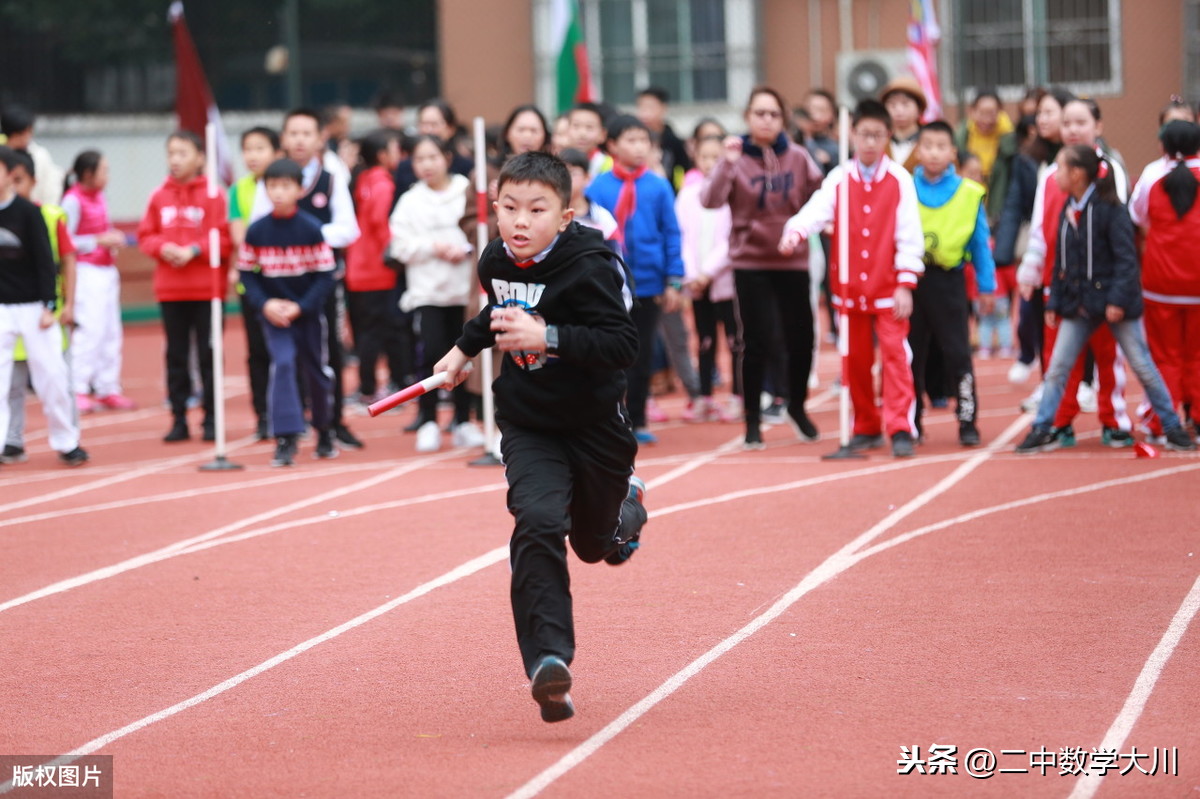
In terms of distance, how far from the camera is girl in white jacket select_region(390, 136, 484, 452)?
35.9ft

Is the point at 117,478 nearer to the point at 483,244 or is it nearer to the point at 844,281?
the point at 483,244

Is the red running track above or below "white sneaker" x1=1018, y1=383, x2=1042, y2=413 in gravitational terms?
below

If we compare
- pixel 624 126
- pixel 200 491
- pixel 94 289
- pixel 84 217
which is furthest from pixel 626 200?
pixel 94 289

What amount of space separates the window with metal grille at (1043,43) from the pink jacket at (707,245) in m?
12.3

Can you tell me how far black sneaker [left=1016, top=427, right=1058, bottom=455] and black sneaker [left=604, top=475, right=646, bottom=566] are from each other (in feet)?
17.2

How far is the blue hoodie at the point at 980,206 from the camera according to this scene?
1057 centimetres

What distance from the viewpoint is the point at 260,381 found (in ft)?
39.5

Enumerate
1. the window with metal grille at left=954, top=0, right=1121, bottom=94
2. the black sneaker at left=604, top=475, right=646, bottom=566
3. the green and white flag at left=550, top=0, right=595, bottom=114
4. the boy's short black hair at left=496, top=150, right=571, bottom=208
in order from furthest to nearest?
the window with metal grille at left=954, top=0, right=1121, bottom=94 → the green and white flag at left=550, top=0, right=595, bottom=114 → the black sneaker at left=604, top=475, right=646, bottom=566 → the boy's short black hair at left=496, top=150, right=571, bottom=208

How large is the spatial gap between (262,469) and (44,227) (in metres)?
2.03

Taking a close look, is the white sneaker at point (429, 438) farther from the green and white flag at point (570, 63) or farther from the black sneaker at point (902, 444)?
the green and white flag at point (570, 63)

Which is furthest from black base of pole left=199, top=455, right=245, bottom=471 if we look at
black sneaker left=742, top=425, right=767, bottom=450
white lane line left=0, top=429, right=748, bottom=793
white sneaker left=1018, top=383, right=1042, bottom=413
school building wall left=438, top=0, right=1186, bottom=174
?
school building wall left=438, top=0, right=1186, bottom=174

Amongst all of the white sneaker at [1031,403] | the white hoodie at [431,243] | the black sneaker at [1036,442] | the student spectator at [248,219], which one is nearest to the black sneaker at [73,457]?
the student spectator at [248,219]

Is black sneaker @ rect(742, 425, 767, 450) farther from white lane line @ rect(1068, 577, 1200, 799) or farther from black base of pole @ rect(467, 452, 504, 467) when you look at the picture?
white lane line @ rect(1068, 577, 1200, 799)

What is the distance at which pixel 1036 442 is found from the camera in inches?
407
